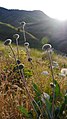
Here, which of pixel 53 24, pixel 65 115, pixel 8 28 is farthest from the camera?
pixel 53 24

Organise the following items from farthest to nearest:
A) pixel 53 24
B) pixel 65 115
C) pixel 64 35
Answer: pixel 53 24 < pixel 64 35 < pixel 65 115

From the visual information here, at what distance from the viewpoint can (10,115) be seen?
4062 millimetres

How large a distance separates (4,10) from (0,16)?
12.3 meters

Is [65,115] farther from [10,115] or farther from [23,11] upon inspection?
[23,11]

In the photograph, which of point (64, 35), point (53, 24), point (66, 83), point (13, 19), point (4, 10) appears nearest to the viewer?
point (66, 83)

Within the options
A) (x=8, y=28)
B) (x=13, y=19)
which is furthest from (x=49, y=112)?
(x=13, y=19)

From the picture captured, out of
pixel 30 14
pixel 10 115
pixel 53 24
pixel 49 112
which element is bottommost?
pixel 30 14

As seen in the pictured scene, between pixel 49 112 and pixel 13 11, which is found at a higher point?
pixel 49 112

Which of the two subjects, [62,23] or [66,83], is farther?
[62,23]

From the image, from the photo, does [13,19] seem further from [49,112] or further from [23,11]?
[49,112]

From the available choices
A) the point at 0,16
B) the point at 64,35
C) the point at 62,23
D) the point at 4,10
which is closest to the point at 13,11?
the point at 4,10

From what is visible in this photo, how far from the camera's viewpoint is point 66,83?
5008 mm

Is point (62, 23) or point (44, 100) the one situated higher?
point (44, 100)

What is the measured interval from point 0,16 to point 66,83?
113 metres
